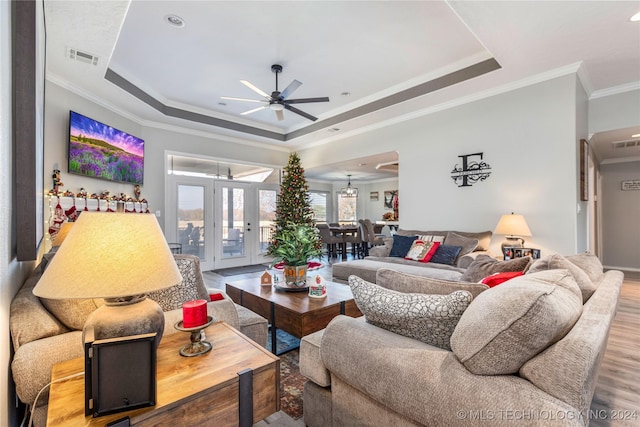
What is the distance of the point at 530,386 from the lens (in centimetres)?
90

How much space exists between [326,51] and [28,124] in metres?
3.13

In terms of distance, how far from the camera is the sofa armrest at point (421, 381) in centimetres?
87

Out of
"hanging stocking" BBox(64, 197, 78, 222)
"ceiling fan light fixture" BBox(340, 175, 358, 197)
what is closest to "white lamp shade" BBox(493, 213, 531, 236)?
"hanging stocking" BBox(64, 197, 78, 222)

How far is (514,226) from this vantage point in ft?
11.9

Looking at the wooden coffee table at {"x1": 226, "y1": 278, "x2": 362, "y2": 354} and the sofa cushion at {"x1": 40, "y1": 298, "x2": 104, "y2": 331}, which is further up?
the sofa cushion at {"x1": 40, "y1": 298, "x2": 104, "y2": 331}

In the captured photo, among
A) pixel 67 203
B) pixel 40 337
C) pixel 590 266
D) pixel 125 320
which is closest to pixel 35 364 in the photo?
pixel 40 337

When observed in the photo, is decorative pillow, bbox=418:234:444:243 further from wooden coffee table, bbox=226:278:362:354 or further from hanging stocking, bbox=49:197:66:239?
hanging stocking, bbox=49:197:66:239

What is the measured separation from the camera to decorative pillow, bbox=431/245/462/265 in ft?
12.9

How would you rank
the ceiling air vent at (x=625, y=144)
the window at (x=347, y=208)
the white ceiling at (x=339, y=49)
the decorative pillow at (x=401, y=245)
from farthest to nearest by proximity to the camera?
the window at (x=347, y=208) < the ceiling air vent at (x=625, y=144) < the decorative pillow at (x=401, y=245) < the white ceiling at (x=339, y=49)

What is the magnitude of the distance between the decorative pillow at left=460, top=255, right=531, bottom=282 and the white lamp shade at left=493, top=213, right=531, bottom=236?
1843mm

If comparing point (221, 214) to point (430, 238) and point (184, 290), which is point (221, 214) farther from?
point (184, 290)

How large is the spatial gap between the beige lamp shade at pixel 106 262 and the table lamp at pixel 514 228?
150 inches

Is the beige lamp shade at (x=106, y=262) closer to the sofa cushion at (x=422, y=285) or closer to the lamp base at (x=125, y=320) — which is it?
the lamp base at (x=125, y=320)

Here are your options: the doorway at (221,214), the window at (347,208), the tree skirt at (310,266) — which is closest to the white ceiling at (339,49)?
the doorway at (221,214)
